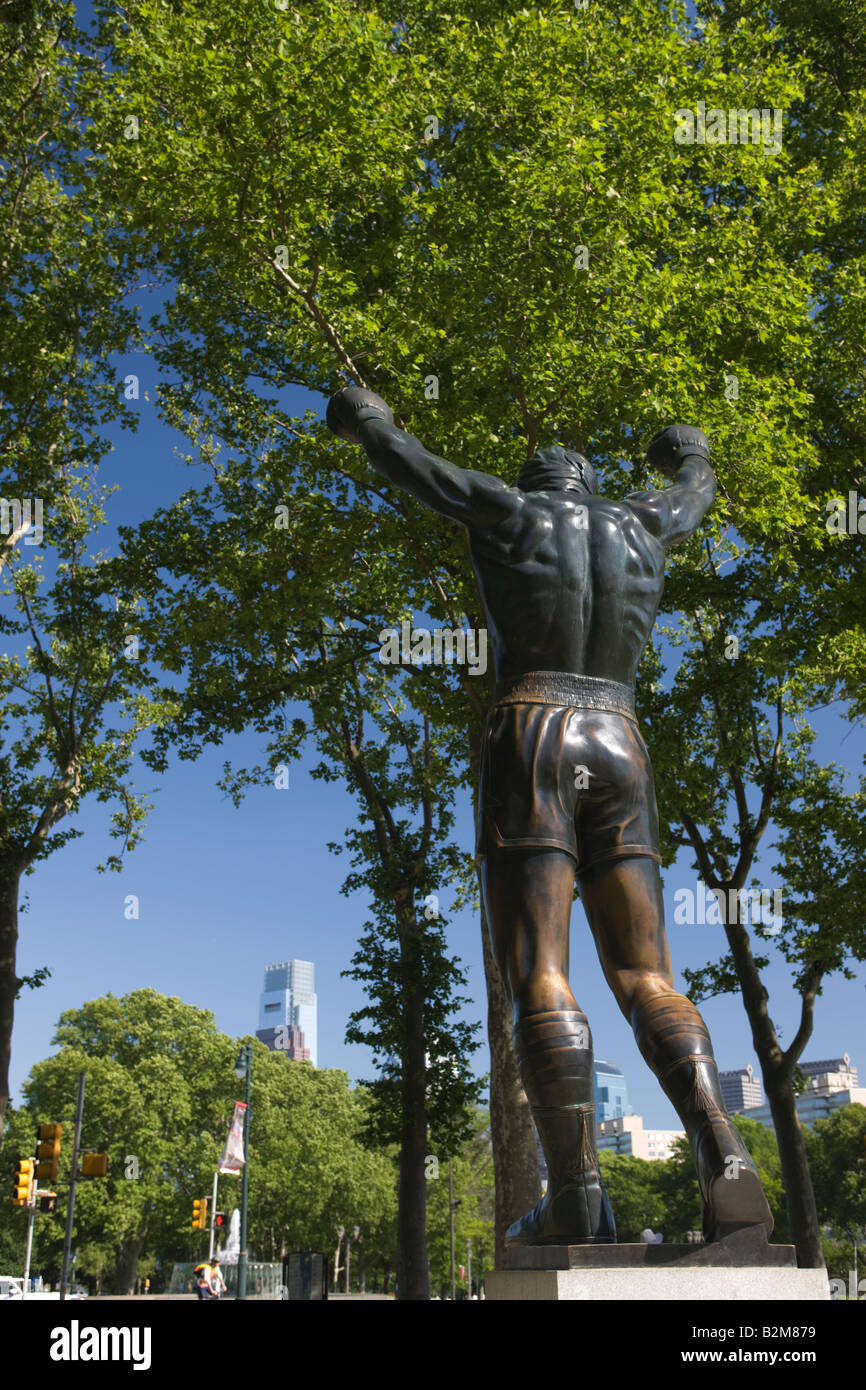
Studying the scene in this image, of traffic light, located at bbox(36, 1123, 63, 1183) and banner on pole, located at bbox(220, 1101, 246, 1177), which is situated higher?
traffic light, located at bbox(36, 1123, 63, 1183)

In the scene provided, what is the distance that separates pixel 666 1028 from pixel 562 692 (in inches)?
52.1

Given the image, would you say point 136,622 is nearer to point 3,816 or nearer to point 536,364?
point 3,816

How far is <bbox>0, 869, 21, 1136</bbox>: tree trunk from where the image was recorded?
1670 centimetres

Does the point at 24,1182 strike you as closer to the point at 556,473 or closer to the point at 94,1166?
the point at 94,1166

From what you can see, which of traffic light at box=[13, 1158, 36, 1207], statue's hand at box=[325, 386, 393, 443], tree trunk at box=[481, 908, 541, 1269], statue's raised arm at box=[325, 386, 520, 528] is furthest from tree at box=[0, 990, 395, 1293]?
statue's raised arm at box=[325, 386, 520, 528]

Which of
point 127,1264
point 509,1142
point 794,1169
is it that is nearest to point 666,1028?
point 509,1142

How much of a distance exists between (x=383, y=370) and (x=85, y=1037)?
4679 centimetres

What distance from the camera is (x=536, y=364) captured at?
13.3m

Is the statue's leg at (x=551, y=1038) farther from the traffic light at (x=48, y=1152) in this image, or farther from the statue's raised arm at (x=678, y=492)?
the traffic light at (x=48, y=1152)

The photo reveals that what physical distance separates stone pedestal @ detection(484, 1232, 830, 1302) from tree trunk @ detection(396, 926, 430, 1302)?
582 inches

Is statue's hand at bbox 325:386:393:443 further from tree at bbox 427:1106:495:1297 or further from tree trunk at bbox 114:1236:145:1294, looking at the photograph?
tree trunk at bbox 114:1236:145:1294

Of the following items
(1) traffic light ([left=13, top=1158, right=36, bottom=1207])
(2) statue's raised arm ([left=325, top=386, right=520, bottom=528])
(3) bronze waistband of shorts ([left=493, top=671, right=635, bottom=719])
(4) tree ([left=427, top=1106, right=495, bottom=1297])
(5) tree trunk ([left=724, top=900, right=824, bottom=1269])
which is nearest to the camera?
(3) bronze waistband of shorts ([left=493, top=671, right=635, bottom=719])

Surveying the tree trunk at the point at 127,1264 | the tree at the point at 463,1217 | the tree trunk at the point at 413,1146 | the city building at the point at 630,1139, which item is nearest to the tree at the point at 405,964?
the tree trunk at the point at 413,1146
